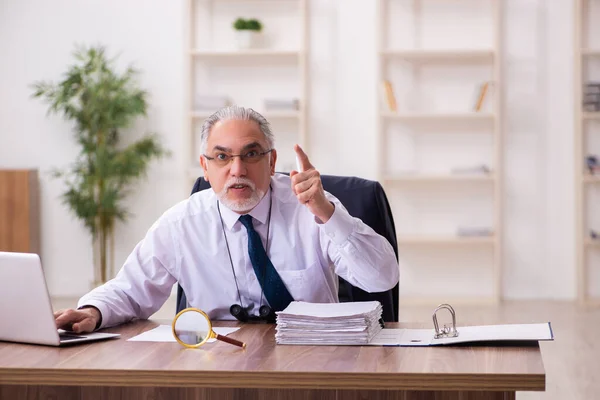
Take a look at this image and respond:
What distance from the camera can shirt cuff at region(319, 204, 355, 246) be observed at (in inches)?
86.2

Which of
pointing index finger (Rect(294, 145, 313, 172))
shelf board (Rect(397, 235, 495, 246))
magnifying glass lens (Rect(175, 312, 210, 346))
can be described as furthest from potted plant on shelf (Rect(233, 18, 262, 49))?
magnifying glass lens (Rect(175, 312, 210, 346))

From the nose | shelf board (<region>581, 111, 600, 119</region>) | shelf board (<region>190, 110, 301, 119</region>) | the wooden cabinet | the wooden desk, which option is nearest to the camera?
the wooden desk

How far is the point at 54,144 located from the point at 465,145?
Answer: 3067mm

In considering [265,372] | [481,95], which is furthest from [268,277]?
[481,95]

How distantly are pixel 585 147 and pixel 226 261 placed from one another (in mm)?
4648

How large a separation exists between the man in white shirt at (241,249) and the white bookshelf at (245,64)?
410cm

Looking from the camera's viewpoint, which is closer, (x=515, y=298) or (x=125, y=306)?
(x=125, y=306)

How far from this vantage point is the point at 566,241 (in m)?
6.54

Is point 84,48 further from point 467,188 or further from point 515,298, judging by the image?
point 515,298

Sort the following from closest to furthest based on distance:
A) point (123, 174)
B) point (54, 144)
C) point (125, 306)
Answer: point (125, 306), point (123, 174), point (54, 144)

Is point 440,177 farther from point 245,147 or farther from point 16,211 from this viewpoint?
point 245,147

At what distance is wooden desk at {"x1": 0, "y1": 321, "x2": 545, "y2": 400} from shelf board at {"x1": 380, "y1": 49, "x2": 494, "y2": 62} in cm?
469

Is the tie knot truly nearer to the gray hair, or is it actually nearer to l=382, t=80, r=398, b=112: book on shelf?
the gray hair

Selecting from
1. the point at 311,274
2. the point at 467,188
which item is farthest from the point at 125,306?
the point at 467,188
